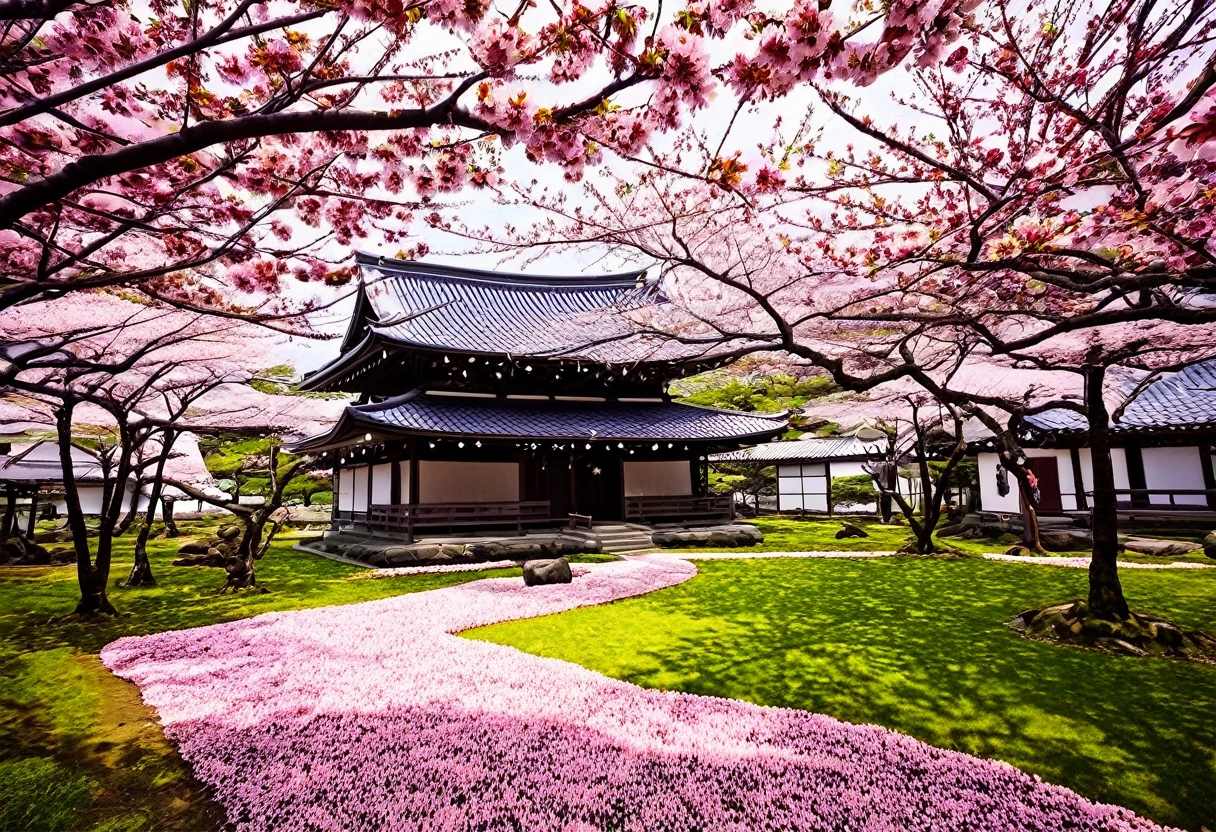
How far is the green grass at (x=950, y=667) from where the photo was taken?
3.34m

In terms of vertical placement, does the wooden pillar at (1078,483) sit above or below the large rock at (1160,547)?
above

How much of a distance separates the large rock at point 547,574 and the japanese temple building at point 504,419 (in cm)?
562

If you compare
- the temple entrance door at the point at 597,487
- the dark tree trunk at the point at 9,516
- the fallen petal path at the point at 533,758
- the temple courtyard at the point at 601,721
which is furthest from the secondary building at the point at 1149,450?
the dark tree trunk at the point at 9,516

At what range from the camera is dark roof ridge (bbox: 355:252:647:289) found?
20.8 metres

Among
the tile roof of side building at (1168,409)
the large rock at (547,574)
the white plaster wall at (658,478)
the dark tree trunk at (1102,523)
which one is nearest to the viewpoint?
the dark tree trunk at (1102,523)

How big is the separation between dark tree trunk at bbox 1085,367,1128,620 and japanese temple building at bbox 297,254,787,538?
8.66m

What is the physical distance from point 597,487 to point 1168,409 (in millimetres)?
17155

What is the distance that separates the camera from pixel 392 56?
11.1 ft

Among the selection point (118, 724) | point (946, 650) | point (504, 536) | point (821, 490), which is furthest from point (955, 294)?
point (821, 490)

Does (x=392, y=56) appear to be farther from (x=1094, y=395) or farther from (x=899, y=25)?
(x=1094, y=395)

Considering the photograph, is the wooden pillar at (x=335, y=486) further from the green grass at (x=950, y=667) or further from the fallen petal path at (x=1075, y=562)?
the fallen petal path at (x=1075, y=562)

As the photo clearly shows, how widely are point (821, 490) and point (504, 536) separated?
1995 centimetres

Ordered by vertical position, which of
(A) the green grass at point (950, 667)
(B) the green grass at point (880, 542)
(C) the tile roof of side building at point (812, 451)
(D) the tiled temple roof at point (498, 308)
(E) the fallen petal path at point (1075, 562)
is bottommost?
(B) the green grass at point (880, 542)

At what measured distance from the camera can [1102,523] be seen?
6008 millimetres
